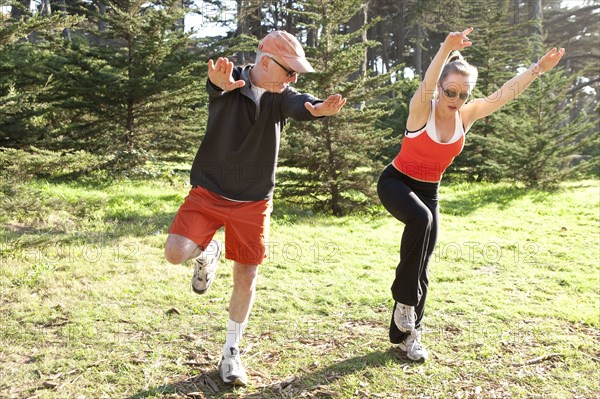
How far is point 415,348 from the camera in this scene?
375 cm

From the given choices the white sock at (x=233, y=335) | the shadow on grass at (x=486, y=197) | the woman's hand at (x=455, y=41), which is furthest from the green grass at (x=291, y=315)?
the shadow on grass at (x=486, y=197)

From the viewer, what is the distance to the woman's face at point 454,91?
3.42 metres

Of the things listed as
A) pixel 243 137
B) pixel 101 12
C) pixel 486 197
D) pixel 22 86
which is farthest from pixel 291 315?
pixel 101 12

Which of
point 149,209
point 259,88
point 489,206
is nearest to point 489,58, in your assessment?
point 489,206

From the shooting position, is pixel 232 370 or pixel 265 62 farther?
pixel 232 370

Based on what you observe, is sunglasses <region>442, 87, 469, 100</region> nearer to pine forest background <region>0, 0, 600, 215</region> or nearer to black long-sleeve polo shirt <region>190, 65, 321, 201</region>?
black long-sleeve polo shirt <region>190, 65, 321, 201</region>

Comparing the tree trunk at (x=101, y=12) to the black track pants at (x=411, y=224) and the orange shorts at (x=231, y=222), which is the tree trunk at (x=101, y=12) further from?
the black track pants at (x=411, y=224)

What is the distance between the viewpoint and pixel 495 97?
3633mm

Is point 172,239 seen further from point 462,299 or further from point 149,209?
point 149,209

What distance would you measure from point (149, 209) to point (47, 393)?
17.5 ft

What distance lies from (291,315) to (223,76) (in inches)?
96.7

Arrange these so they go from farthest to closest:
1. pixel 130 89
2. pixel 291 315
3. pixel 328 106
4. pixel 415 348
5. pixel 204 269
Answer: pixel 130 89 → pixel 291 315 → pixel 415 348 → pixel 204 269 → pixel 328 106

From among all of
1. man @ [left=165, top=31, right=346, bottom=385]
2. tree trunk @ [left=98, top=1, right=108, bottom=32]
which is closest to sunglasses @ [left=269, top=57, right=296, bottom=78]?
man @ [left=165, top=31, right=346, bottom=385]

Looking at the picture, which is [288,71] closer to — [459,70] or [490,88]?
[459,70]
